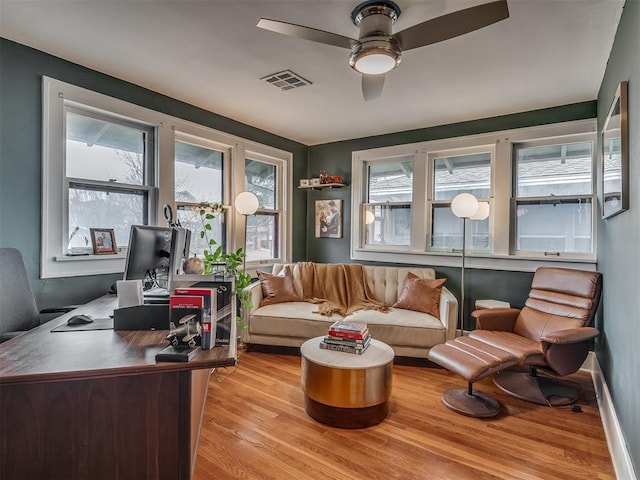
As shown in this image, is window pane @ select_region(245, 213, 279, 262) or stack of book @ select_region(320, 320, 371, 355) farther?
window pane @ select_region(245, 213, 279, 262)

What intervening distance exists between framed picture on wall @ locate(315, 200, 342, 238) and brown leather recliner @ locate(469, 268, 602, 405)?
2387 mm

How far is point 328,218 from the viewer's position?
511 cm

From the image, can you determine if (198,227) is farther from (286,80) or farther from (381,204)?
(381,204)

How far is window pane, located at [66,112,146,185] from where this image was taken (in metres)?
2.88

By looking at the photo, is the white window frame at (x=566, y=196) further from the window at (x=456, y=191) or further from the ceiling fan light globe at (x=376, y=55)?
the ceiling fan light globe at (x=376, y=55)

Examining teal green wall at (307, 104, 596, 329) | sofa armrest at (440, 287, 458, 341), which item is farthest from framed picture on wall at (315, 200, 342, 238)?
sofa armrest at (440, 287, 458, 341)

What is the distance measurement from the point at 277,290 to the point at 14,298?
7.47ft

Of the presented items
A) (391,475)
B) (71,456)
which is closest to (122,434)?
(71,456)

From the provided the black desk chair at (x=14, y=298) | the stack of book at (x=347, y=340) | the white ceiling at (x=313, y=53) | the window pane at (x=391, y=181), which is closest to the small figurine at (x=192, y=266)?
the black desk chair at (x=14, y=298)

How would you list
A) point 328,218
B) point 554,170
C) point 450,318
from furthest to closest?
point 328,218 < point 554,170 < point 450,318

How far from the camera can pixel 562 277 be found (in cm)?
302

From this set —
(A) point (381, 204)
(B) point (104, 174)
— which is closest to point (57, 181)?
(B) point (104, 174)

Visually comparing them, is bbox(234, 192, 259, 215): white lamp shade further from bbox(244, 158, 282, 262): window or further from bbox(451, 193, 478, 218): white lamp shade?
bbox(451, 193, 478, 218): white lamp shade

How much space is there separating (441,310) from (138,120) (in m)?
3.42
